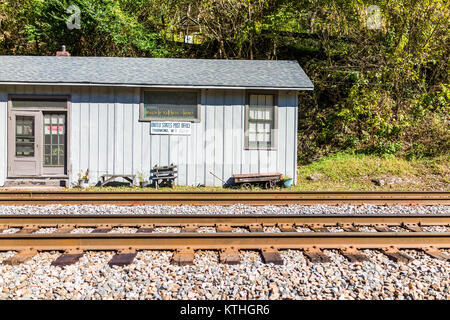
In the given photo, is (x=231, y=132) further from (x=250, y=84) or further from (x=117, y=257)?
(x=117, y=257)

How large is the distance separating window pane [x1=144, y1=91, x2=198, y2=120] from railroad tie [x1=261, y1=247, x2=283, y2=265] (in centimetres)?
752

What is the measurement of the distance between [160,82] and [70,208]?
17.4ft

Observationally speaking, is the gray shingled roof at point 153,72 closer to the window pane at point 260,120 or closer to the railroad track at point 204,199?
the window pane at point 260,120

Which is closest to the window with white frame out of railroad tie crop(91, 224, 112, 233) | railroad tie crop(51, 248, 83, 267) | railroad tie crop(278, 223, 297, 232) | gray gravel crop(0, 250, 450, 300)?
railroad tie crop(278, 223, 297, 232)

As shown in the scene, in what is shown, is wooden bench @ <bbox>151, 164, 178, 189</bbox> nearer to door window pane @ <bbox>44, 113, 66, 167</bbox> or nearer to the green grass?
the green grass

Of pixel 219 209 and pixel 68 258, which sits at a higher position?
pixel 219 209

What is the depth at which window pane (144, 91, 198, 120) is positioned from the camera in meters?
11.5

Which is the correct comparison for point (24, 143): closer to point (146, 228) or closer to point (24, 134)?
point (24, 134)

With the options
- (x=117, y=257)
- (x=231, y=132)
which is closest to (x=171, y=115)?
(x=231, y=132)

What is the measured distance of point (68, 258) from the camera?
14.7 ft

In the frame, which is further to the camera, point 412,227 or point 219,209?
point 219,209

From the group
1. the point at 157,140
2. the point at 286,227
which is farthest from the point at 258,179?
the point at 286,227

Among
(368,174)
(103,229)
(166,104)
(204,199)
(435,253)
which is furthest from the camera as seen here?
(368,174)

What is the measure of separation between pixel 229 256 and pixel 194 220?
1.79 meters
